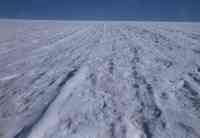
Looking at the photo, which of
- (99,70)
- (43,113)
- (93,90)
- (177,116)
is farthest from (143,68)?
(43,113)

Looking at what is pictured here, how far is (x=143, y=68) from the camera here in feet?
11.0

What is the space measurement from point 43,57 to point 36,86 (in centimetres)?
180

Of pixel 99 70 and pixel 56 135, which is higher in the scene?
pixel 99 70

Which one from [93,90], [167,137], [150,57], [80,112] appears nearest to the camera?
[167,137]

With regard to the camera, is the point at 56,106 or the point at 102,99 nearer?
the point at 56,106

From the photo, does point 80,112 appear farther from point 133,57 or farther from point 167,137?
point 133,57

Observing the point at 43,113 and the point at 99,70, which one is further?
the point at 99,70

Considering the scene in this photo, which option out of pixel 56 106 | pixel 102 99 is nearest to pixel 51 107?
pixel 56 106

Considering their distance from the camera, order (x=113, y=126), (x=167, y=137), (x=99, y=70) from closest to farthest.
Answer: (x=167, y=137)
(x=113, y=126)
(x=99, y=70)

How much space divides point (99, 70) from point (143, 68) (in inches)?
32.2

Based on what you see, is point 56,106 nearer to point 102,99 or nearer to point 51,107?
point 51,107

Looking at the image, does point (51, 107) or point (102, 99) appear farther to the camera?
point (102, 99)

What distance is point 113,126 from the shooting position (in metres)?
1.78

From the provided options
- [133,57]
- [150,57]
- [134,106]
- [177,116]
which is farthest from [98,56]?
[177,116]
